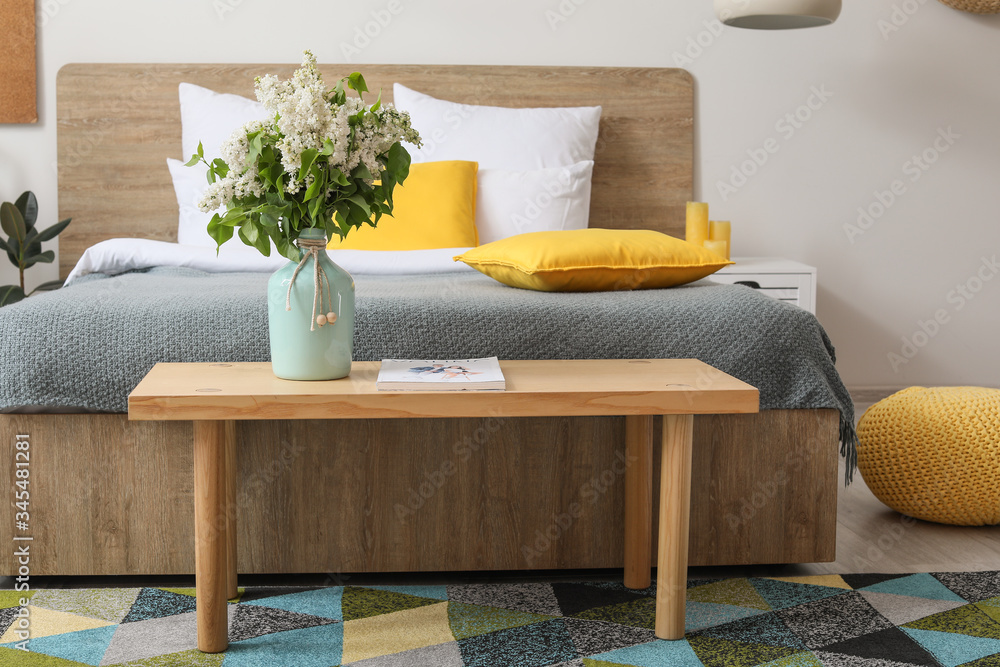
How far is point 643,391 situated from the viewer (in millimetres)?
1366

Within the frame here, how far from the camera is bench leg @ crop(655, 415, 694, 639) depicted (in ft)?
4.83

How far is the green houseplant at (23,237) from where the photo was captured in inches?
118

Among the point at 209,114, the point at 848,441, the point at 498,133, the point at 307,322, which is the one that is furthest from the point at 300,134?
the point at 209,114

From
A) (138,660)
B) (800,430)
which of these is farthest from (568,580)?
(138,660)

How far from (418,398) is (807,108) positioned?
2660 mm

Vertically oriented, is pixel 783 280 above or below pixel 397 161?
below

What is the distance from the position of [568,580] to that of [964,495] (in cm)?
101

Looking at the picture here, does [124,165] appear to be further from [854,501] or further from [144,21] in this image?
[854,501]

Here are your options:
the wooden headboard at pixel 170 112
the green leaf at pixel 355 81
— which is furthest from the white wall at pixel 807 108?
the green leaf at pixel 355 81

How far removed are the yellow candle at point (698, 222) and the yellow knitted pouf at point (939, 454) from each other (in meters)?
1.10

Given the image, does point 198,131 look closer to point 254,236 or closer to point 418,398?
point 254,236

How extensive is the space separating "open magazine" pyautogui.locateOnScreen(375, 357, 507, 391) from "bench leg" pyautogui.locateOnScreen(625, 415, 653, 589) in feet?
A: 1.15

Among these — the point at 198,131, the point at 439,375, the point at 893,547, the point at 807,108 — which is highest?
the point at 807,108

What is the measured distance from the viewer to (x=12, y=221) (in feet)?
9.84
